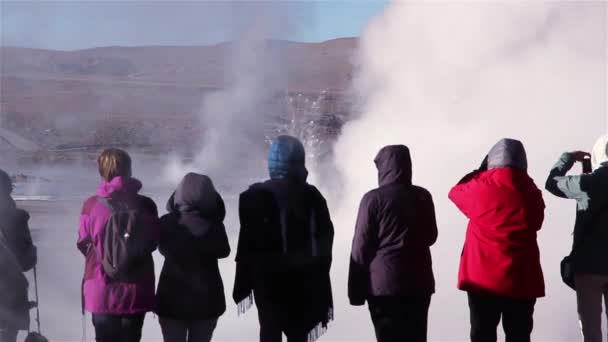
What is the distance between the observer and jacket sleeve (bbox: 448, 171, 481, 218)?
464cm

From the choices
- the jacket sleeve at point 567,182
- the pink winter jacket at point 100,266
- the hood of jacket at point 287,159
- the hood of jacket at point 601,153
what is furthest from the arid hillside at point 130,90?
the pink winter jacket at point 100,266

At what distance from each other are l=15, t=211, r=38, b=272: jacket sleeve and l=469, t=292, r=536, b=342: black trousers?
8.24 feet

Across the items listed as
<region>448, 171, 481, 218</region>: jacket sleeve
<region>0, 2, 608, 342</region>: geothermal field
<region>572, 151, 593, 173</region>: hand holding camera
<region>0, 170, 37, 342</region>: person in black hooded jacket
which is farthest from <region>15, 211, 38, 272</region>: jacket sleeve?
<region>572, 151, 593, 173</region>: hand holding camera

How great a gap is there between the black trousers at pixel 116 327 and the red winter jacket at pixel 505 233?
180cm

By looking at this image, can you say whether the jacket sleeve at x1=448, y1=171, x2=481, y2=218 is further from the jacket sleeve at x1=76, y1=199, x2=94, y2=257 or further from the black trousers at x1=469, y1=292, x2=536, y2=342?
the jacket sleeve at x1=76, y1=199, x2=94, y2=257

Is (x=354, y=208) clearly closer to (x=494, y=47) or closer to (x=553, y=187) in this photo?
(x=494, y=47)

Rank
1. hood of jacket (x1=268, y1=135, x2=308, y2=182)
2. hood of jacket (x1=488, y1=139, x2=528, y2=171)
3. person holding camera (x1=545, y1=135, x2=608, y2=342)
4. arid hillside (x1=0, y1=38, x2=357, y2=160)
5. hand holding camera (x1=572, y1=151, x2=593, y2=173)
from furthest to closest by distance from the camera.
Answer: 1. arid hillside (x1=0, y1=38, x2=357, y2=160)
2. hand holding camera (x1=572, y1=151, x2=593, y2=173)
3. person holding camera (x1=545, y1=135, x2=608, y2=342)
4. hood of jacket (x1=488, y1=139, x2=528, y2=171)
5. hood of jacket (x1=268, y1=135, x2=308, y2=182)

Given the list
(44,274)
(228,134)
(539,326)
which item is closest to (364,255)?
(539,326)

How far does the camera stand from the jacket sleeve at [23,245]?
491 cm

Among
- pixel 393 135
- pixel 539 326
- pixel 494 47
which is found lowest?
pixel 539 326

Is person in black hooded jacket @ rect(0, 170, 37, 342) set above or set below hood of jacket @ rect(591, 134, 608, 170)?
below

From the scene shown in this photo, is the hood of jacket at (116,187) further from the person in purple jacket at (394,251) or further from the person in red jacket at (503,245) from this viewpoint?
the person in red jacket at (503,245)

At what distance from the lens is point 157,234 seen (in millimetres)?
4535

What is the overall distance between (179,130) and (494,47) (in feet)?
87.1
